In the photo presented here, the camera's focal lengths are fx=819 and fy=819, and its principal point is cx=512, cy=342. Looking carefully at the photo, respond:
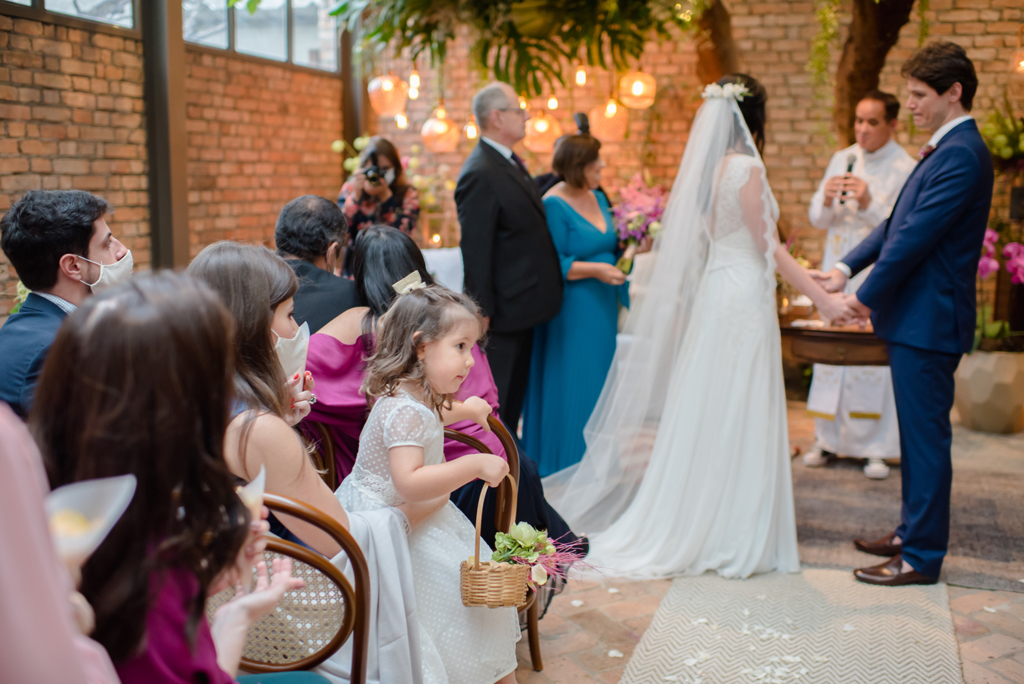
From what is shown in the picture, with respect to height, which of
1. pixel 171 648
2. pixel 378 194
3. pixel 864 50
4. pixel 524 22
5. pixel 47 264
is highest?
pixel 524 22

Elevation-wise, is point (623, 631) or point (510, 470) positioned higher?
point (510, 470)

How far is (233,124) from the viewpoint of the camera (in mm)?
6172

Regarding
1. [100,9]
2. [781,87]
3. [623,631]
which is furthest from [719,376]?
[781,87]

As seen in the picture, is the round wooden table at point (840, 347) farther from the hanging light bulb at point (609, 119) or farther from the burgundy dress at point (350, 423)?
the hanging light bulb at point (609, 119)

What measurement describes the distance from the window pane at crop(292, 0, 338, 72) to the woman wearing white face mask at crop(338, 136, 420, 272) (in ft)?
8.38

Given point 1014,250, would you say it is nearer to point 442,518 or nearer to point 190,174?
point 442,518

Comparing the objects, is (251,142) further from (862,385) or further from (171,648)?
(171,648)

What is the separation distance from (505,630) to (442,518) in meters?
0.30

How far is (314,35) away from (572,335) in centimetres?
447

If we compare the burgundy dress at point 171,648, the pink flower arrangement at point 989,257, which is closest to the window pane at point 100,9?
the burgundy dress at point 171,648

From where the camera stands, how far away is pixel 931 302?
286 centimetres

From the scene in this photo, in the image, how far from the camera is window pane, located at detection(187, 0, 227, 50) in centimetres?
572

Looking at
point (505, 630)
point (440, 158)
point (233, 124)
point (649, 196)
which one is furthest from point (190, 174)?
point (505, 630)

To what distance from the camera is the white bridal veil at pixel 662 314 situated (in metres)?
3.11
